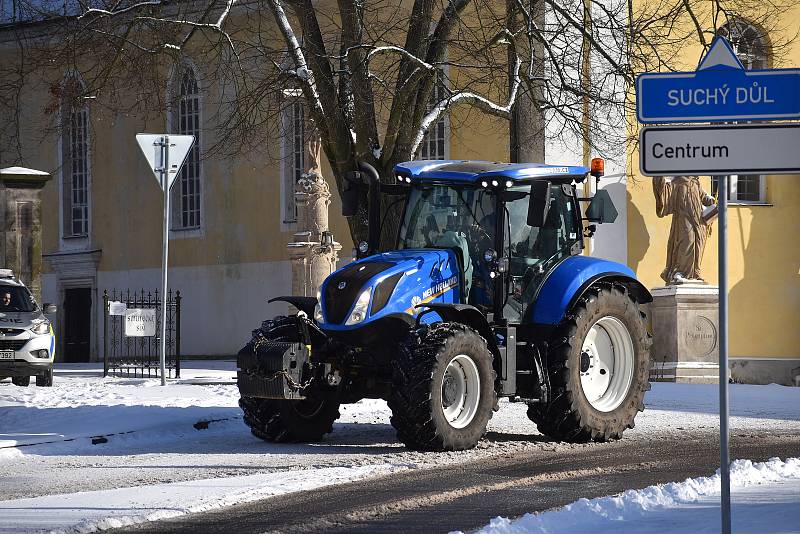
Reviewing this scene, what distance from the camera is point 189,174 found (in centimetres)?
3641

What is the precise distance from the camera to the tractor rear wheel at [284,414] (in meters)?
13.7

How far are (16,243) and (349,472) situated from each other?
14615mm

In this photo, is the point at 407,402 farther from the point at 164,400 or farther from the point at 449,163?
the point at 164,400

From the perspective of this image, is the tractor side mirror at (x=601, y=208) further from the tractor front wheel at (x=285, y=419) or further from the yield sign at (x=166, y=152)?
the yield sign at (x=166, y=152)

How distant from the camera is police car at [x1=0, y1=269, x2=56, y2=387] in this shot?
70.7 ft

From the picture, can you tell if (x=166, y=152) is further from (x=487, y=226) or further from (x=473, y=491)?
(x=473, y=491)

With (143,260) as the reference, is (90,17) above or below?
above

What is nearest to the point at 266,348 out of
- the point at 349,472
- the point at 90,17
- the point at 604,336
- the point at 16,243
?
the point at 349,472

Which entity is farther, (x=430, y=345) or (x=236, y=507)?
(x=430, y=345)

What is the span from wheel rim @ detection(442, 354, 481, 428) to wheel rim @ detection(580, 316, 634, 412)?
1722 mm

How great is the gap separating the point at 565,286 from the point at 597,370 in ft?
3.26

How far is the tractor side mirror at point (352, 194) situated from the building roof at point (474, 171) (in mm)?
402

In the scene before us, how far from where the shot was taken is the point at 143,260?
36406mm

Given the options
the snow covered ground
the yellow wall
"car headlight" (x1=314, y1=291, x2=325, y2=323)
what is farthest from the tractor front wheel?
the yellow wall
